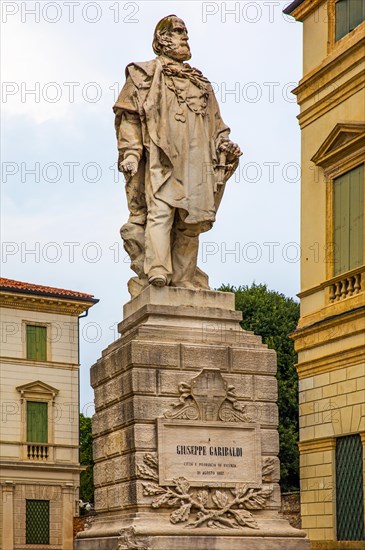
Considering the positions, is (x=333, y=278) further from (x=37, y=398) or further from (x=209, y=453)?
(x=37, y=398)

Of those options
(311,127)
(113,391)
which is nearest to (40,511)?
(311,127)

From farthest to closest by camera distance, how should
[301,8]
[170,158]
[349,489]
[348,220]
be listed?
[301,8] < [348,220] < [349,489] < [170,158]

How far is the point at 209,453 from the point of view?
40.0 feet

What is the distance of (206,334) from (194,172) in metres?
1.85

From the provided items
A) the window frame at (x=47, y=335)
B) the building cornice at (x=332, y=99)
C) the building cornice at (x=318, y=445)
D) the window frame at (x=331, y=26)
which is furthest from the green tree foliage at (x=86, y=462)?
the window frame at (x=331, y=26)

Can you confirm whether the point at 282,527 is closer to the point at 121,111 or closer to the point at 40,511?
the point at 121,111

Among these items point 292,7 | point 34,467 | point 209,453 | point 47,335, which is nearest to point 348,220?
point 292,7

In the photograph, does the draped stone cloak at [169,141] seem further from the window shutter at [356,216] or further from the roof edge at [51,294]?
the roof edge at [51,294]

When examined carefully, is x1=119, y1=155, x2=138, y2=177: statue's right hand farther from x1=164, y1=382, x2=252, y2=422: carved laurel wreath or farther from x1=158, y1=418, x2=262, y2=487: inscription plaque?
x1=158, y1=418, x2=262, y2=487: inscription plaque

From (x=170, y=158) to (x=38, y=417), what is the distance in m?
37.3

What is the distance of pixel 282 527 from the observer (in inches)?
483

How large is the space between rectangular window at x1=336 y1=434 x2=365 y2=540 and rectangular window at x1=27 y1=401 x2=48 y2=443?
25.8 meters

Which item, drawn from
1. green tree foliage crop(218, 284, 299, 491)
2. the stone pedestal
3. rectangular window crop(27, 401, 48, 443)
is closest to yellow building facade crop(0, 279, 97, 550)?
rectangular window crop(27, 401, 48, 443)

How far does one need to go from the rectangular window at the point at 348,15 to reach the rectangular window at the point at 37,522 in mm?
28340
